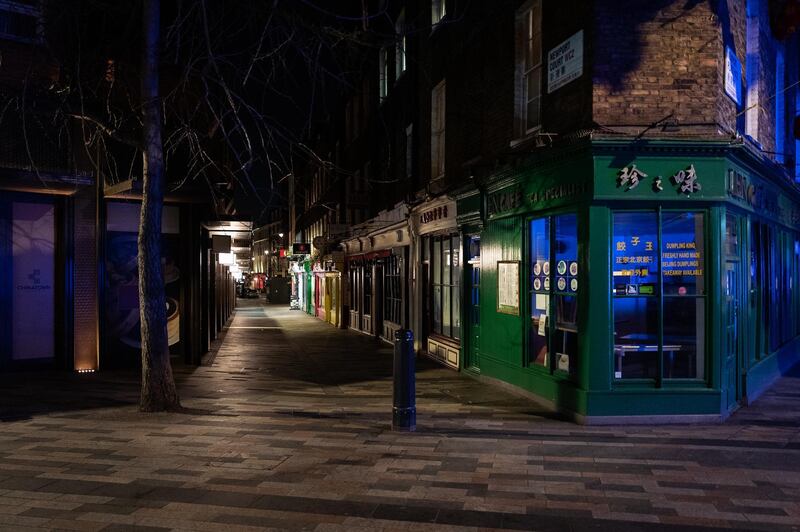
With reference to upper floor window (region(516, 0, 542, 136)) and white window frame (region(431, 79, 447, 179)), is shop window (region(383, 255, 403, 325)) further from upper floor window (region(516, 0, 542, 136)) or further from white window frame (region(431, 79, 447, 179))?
upper floor window (region(516, 0, 542, 136))

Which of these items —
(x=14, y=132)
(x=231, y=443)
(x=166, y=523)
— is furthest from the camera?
(x=14, y=132)

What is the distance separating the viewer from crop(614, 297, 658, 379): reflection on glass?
9.31m

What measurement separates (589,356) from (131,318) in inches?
380

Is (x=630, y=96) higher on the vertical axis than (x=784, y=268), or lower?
higher

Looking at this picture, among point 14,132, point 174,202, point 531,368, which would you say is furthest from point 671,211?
point 14,132

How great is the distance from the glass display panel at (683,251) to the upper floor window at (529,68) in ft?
9.76

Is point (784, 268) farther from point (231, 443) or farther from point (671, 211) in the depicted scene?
point (231, 443)

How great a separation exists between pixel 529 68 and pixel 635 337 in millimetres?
4910

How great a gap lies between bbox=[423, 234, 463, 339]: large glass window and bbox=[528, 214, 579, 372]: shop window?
3.45 m

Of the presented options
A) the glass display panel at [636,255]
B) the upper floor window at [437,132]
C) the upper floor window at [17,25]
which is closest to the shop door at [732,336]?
the glass display panel at [636,255]

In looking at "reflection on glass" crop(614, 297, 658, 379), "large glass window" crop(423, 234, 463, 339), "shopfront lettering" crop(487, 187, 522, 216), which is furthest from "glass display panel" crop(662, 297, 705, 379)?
"large glass window" crop(423, 234, 463, 339)

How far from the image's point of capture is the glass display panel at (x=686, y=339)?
934 cm

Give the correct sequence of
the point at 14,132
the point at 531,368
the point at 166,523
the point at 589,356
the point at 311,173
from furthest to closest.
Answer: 1. the point at 311,173
2. the point at 14,132
3. the point at 531,368
4. the point at 589,356
5. the point at 166,523

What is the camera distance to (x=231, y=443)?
7863 mm
